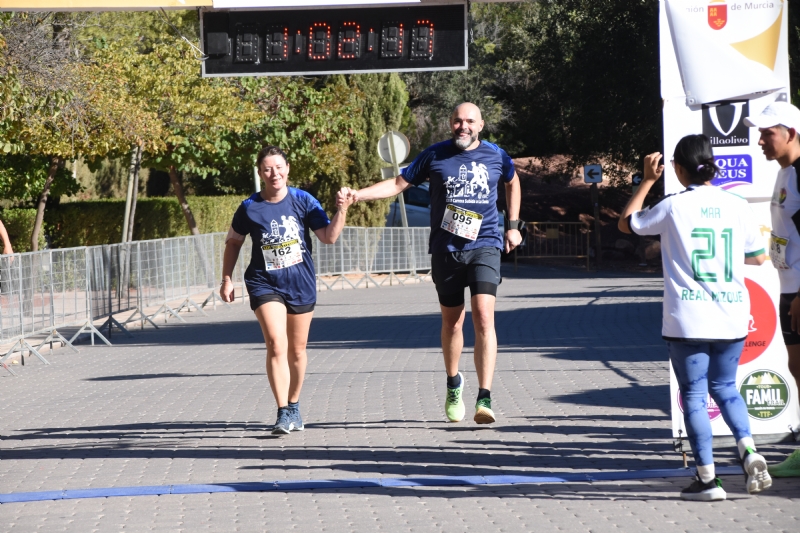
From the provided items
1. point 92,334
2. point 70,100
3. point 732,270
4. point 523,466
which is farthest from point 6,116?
point 732,270

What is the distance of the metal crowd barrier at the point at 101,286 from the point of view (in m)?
12.7

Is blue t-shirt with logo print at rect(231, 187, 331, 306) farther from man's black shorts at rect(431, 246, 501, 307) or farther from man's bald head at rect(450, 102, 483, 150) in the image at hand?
man's bald head at rect(450, 102, 483, 150)

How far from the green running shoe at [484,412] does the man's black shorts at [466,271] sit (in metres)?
0.67

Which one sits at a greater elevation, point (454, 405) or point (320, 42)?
point (320, 42)

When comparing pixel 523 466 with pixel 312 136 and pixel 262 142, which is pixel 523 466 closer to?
pixel 262 142

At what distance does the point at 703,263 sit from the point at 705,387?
1.84 ft

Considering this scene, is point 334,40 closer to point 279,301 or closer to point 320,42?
point 320,42

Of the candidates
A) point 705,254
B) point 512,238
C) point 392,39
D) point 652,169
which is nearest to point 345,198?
point 512,238

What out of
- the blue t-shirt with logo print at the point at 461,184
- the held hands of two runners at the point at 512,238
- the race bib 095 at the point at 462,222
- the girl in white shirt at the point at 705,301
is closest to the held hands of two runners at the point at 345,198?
the blue t-shirt with logo print at the point at 461,184

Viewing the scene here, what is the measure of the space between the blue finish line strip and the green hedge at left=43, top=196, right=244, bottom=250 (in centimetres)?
2412

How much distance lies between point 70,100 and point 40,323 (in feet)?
12.2

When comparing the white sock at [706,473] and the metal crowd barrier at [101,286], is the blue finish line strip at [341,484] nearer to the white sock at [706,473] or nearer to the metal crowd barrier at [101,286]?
the white sock at [706,473]

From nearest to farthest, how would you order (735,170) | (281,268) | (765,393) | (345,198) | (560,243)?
(735,170), (765,393), (345,198), (281,268), (560,243)

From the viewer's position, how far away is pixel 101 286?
1516 cm
